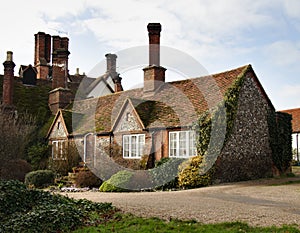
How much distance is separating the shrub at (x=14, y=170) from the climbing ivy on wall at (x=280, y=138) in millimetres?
14352

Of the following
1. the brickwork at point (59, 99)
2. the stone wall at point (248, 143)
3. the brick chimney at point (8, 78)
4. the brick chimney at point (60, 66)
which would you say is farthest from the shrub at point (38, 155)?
the stone wall at point (248, 143)

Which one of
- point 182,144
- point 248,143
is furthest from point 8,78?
point 248,143

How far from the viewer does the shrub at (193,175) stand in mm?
18156

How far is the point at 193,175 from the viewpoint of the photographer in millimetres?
18172

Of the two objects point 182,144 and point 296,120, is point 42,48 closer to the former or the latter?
point 182,144

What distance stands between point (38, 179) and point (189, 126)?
8.46 m

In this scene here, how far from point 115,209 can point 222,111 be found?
969cm

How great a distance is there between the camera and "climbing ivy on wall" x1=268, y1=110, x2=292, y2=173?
74.5 feet

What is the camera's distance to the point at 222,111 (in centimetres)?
1917

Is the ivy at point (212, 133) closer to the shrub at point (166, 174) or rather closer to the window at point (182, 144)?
the window at point (182, 144)

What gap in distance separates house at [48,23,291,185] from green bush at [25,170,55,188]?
97.2 inches

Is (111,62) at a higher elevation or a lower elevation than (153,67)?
higher

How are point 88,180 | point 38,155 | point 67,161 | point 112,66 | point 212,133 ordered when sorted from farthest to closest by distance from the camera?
1. point 112,66
2. point 38,155
3. point 67,161
4. point 88,180
5. point 212,133

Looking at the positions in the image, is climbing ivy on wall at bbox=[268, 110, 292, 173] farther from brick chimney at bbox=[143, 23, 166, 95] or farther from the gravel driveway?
the gravel driveway
